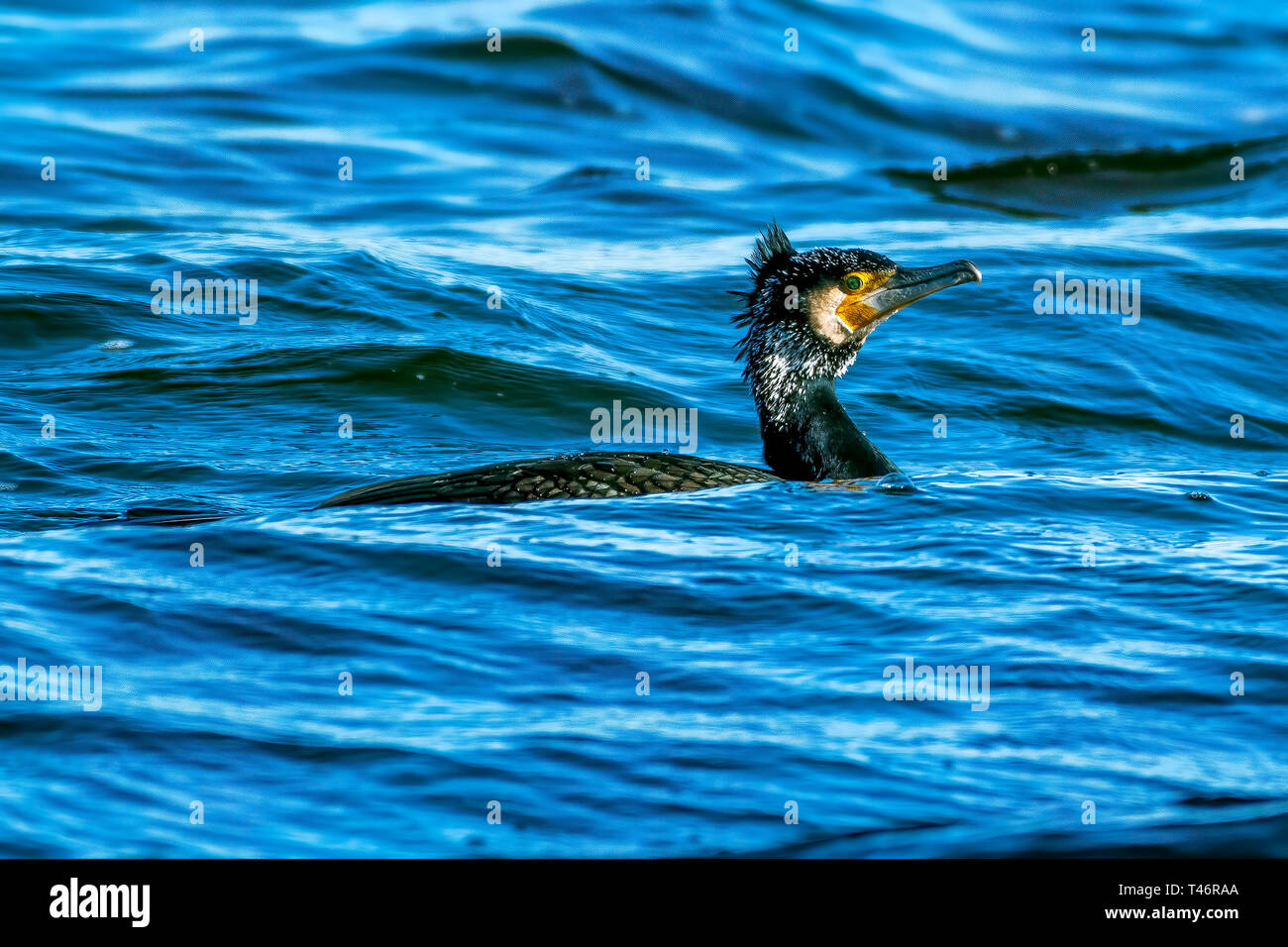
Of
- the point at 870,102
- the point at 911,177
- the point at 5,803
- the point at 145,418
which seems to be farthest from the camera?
the point at 870,102

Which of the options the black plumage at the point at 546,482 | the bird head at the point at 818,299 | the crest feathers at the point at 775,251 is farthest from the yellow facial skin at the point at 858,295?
the black plumage at the point at 546,482

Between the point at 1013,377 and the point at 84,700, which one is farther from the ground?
the point at 1013,377

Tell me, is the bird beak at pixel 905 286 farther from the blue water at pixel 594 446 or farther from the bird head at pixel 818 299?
the blue water at pixel 594 446

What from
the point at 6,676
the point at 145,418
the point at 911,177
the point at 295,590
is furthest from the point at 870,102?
the point at 6,676

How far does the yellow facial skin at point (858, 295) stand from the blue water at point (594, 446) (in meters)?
0.96

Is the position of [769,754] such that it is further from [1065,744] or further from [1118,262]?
[1118,262]

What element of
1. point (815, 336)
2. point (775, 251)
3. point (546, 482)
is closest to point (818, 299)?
point (815, 336)

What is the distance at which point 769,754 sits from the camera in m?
5.20

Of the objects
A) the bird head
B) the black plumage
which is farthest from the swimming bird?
the black plumage

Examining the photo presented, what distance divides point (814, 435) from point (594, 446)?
6.24 ft

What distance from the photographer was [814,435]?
873 centimetres

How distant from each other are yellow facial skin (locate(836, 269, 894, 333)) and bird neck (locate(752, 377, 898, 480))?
1.16 feet

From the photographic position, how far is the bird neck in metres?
8.72
